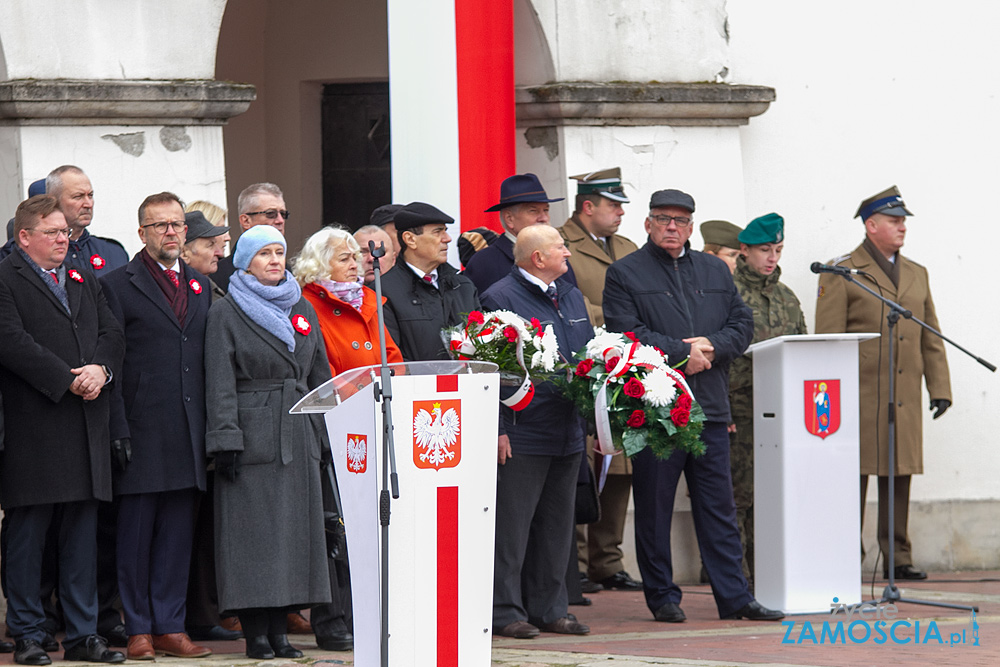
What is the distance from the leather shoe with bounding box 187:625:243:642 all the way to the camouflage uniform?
327 cm

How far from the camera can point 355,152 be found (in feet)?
41.7

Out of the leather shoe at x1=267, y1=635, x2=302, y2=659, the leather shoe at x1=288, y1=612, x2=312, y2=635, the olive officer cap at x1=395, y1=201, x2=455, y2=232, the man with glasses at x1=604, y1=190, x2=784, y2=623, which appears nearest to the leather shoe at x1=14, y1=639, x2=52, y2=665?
the leather shoe at x1=267, y1=635, x2=302, y2=659

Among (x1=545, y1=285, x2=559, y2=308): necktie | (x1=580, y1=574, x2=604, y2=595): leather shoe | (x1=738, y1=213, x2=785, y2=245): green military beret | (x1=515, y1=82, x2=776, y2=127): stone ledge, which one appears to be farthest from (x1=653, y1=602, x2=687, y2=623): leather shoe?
(x1=515, y1=82, x2=776, y2=127): stone ledge

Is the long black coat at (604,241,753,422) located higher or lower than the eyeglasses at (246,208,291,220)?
lower

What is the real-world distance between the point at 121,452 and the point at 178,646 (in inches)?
34.8

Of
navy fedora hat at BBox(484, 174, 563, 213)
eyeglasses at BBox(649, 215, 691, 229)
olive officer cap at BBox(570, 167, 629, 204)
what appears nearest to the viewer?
eyeglasses at BBox(649, 215, 691, 229)

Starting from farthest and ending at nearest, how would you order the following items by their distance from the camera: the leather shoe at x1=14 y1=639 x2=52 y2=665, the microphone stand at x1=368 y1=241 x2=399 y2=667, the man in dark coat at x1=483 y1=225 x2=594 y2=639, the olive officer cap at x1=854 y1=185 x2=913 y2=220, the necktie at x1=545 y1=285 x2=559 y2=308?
the olive officer cap at x1=854 y1=185 x2=913 y2=220 → the necktie at x1=545 y1=285 x2=559 y2=308 → the man in dark coat at x1=483 y1=225 x2=594 y2=639 → the leather shoe at x1=14 y1=639 x2=52 y2=665 → the microphone stand at x1=368 y1=241 x2=399 y2=667

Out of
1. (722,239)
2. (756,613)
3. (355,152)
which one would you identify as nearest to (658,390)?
(756,613)

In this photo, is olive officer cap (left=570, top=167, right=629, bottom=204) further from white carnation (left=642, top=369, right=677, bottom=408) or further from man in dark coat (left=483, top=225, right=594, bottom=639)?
white carnation (left=642, top=369, right=677, bottom=408)

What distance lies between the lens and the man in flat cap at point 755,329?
31.5 feet

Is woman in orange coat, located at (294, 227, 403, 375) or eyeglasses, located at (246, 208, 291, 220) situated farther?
eyeglasses, located at (246, 208, 291, 220)

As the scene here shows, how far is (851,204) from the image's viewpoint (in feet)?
35.0

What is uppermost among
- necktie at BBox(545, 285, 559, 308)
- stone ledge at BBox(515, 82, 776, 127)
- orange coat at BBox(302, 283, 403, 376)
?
stone ledge at BBox(515, 82, 776, 127)
